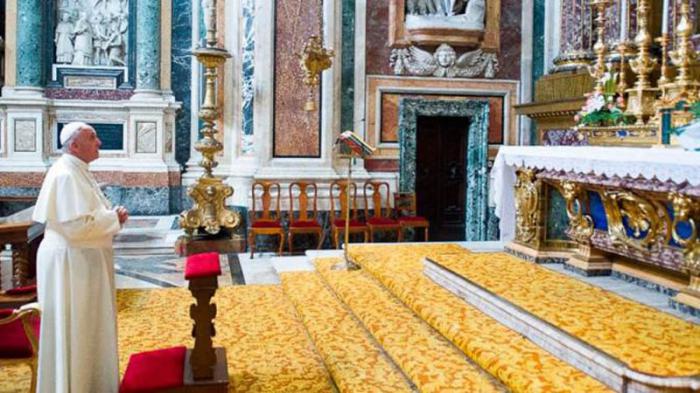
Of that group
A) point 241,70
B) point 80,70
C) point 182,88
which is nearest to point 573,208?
point 241,70

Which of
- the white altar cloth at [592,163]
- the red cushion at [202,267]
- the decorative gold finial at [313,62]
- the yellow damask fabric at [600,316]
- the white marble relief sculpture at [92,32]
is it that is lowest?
the yellow damask fabric at [600,316]

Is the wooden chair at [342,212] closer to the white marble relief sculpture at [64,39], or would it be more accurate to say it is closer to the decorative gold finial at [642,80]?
the decorative gold finial at [642,80]

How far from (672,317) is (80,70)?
1011cm

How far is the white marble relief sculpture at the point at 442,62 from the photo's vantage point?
421 inches

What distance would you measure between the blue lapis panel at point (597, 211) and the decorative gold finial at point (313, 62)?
4.72 m

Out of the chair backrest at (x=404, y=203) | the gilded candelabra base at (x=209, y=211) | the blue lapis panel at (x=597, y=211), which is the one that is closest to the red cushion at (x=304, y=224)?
the gilded candelabra base at (x=209, y=211)

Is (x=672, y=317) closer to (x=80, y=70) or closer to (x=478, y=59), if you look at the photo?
(x=478, y=59)

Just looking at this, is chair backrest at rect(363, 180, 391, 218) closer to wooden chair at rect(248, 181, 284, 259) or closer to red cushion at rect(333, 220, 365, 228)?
red cushion at rect(333, 220, 365, 228)

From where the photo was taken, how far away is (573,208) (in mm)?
6301

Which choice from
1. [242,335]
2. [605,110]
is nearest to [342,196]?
[605,110]

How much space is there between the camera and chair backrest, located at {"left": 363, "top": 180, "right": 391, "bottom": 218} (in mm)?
10211

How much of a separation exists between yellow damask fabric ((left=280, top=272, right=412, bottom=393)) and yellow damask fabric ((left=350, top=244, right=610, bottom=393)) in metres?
0.41

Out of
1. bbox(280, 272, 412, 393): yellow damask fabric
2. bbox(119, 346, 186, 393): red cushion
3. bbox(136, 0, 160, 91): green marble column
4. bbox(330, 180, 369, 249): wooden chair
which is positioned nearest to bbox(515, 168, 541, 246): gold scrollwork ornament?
bbox(280, 272, 412, 393): yellow damask fabric

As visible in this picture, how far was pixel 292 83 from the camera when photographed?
10086 millimetres
